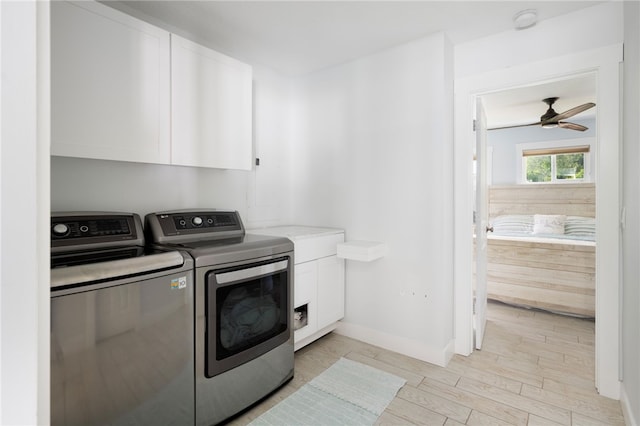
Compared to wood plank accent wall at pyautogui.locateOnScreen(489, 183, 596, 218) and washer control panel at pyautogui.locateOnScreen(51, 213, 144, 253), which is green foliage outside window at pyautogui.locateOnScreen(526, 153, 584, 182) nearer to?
wood plank accent wall at pyautogui.locateOnScreen(489, 183, 596, 218)

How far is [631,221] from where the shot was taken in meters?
1.79

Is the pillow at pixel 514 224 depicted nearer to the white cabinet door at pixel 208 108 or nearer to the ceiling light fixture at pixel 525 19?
the ceiling light fixture at pixel 525 19

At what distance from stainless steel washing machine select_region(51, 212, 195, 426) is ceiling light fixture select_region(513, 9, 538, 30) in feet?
8.32

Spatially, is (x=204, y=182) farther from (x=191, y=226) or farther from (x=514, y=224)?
(x=514, y=224)

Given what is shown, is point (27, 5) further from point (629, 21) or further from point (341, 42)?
point (629, 21)

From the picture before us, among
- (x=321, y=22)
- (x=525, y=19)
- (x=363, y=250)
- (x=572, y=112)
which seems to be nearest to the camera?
(x=525, y=19)

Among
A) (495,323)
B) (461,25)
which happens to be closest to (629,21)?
(461,25)

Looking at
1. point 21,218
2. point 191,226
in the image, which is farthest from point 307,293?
point 21,218

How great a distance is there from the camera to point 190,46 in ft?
6.71

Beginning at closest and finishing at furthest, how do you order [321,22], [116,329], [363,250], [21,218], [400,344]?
[21,218]
[116,329]
[321,22]
[363,250]
[400,344]

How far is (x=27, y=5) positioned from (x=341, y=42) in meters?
2.45

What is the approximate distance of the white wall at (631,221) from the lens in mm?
1664

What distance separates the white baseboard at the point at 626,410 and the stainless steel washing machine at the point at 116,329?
7.24 feet

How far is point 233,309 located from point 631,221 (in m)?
2.20
